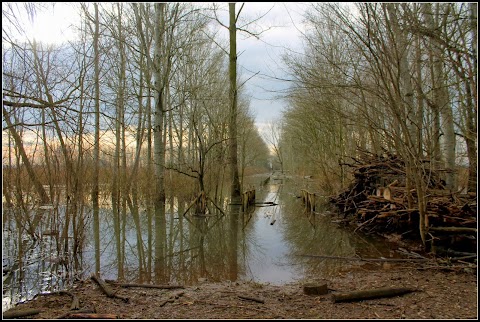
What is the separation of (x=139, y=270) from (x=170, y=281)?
0.78 meters

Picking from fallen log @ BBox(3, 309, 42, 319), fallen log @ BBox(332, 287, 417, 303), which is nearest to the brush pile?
fallen log @ BBox(332, 287, 417, 303)

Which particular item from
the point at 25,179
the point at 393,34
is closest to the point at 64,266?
the point at 25,179

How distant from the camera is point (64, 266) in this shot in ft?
18.4

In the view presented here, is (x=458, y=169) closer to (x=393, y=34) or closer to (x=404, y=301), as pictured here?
(x=393, y=34)

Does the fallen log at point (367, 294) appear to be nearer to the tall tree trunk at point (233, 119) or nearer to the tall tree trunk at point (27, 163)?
the tall tree trunk at point (27, 163)

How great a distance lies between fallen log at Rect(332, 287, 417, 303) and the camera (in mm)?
3854

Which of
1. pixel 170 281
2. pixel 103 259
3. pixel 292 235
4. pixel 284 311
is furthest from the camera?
pixel 292 235

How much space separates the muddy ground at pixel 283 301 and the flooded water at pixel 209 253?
58 cm

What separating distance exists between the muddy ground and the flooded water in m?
0.58

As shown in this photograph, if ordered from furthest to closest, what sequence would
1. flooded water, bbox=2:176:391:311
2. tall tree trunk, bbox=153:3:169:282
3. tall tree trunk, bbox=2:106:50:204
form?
tall tree trunk, bbox=153:3:169:282, flooded water, bbox=2:176:391:311, tall tree trunk, bbox=2:106:50:204

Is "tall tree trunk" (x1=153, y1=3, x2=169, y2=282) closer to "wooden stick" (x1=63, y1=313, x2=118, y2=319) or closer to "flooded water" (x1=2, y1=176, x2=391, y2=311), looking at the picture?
"flooded water" (x1=2, y1=176, x2=391, y2=311)

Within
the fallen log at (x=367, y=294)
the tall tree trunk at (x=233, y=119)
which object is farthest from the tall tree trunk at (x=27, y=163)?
the tall tree trunk at (x=233, y=119)

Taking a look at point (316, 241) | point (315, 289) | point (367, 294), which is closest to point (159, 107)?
point (316, 241)

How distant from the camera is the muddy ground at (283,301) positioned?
11.5 ft
